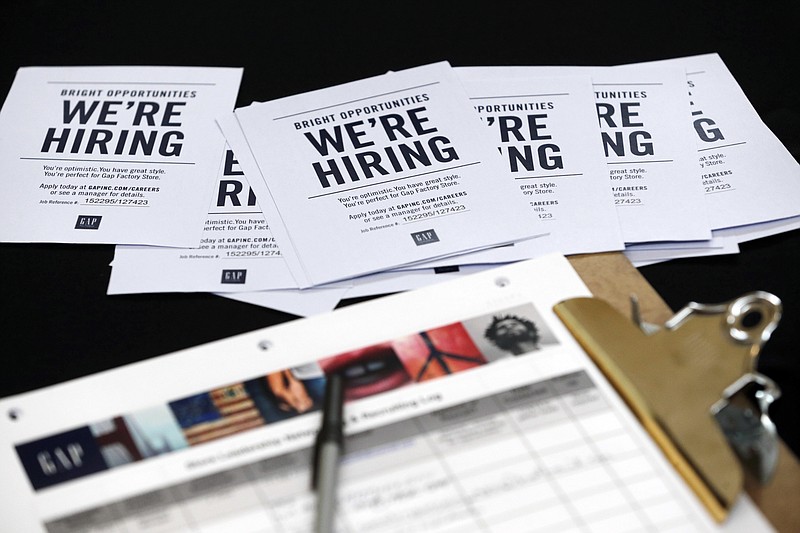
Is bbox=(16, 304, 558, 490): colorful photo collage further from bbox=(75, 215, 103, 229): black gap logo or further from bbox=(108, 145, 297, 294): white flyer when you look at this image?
bbox=(75, 215, 103, 229): black gap logo

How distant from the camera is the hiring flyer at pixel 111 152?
81 cm

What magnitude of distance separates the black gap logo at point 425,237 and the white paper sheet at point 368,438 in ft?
0.44

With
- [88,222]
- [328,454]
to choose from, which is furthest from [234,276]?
[328,454]

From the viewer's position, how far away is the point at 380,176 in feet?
2.77

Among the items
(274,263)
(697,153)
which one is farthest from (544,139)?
(274,263)

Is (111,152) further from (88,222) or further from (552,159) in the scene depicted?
(552,159)

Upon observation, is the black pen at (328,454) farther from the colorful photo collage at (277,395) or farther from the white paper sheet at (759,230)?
the white paper sheet at (759,230)

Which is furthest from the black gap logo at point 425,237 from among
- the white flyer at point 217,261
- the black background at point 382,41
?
the black background at point 382,41

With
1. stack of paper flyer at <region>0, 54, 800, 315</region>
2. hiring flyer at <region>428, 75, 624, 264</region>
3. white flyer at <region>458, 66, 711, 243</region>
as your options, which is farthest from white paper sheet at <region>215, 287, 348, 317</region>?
white flyer at <region>458, 66, 711, 243</region>

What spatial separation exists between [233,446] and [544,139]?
44cm

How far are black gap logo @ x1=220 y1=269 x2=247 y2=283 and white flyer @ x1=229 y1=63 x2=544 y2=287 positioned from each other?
38mm

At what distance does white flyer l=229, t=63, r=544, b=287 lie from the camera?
0.78 metres

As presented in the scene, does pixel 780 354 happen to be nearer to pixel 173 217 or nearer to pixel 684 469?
pixel 684 469

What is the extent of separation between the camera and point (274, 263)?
A: 2.53ft
